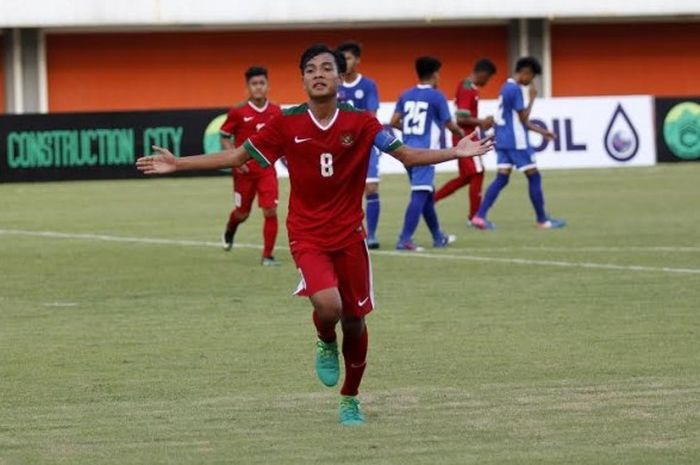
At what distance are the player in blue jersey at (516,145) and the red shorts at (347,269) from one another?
1284cm

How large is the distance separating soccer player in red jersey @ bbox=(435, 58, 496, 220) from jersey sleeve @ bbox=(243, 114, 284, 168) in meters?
12.8

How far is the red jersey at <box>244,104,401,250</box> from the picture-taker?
9047mm

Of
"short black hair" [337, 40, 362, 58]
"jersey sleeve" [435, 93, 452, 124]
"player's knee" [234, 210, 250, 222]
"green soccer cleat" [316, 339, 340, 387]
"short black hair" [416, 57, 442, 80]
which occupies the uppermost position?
"short black hair" [337, 40, 362, 58]

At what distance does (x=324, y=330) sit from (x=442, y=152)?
1.08m

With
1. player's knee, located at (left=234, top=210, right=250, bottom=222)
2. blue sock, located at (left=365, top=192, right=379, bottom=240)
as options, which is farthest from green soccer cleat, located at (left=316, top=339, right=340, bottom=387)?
blue sock, located at (left=365, top=192, right=379, bottom=240)

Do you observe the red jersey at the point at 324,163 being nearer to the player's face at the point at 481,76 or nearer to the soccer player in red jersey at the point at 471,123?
the soccer player in red jersey at the point at 471,123

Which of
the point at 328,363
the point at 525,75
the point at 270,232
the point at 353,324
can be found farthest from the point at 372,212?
the point at 353,324

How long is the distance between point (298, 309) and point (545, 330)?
2.43 metres

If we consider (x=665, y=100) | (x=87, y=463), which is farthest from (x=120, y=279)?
(x=665, y=100)

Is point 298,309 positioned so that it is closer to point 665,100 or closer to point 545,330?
point 545,330

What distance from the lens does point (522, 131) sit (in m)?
22.4

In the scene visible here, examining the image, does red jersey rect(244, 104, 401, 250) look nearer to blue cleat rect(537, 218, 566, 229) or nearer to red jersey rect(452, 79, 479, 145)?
blue cleat rect(537, 218, 566, 229)

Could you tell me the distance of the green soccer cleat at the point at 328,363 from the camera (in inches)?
365

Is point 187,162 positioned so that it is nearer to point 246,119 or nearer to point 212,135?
point 246,119
